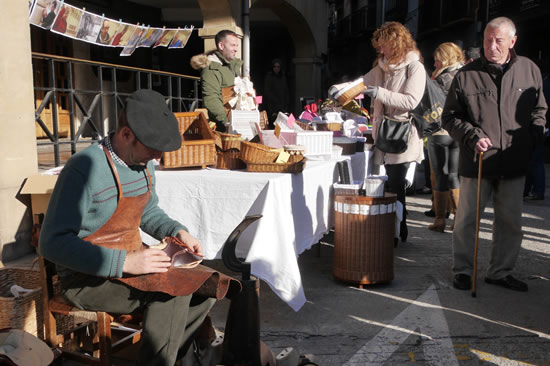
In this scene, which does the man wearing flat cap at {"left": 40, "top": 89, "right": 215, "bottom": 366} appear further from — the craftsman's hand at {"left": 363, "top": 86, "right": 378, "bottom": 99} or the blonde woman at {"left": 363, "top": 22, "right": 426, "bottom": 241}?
the blonde woman at {"left": 363, "top": 22, "right": 426, "bottom": 241}

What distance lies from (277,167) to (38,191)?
1.92 m

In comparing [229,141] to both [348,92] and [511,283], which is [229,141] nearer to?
[348,92]

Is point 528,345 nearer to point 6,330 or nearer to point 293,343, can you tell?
point 293,343

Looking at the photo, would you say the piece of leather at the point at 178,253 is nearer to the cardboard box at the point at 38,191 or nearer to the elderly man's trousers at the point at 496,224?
the cardboard box at the point at 38,191

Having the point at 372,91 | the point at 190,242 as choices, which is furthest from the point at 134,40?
the point at 190,242

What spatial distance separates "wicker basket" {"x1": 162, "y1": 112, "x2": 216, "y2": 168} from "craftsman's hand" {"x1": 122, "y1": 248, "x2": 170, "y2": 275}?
144 centimetres

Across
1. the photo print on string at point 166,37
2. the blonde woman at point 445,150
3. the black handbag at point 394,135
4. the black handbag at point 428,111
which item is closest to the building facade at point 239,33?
the photo print on string at point 166,37

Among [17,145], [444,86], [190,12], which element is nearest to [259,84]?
[190,12]

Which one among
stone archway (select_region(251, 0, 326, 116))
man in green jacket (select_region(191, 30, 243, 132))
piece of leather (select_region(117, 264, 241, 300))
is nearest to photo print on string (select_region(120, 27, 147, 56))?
man in green jacket (select_region(191, 30, 243, 132))

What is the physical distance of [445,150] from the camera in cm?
581

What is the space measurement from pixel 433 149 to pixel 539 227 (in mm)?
1678

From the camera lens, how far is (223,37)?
482cm

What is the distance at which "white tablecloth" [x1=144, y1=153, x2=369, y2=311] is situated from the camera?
326cm


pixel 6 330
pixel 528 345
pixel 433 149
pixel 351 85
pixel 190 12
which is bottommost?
pixel 528 345
